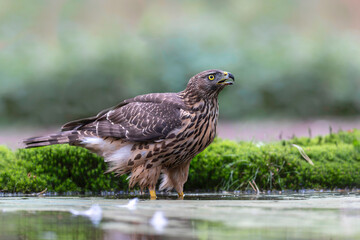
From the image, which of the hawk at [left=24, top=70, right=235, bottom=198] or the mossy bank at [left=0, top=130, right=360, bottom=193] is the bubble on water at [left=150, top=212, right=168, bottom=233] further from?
the mossy bank at [left=0, top=130, right=360, bottom=193]

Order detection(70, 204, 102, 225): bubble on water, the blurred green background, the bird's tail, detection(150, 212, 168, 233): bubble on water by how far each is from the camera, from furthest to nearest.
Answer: the blurred green background < the bird's tail < detection(70, 204, 102, 225): bubble on water < detection(150, 212, 168, 233): bubble on water

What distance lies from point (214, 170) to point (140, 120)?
114 centimetres

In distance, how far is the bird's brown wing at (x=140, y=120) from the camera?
21.2 feet

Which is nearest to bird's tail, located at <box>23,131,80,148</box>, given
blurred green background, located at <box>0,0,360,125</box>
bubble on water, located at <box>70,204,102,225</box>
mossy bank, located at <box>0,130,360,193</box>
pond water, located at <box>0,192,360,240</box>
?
mossy bank, located at <box>0,130,360,193</box>

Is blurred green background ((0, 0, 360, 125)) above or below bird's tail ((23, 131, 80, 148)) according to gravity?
above

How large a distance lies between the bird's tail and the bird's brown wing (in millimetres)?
214

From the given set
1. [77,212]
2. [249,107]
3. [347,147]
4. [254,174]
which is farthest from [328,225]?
[249,107]

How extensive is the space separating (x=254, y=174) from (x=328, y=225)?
334 cm

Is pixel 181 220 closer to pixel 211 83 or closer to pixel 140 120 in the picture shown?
pixel 140 120

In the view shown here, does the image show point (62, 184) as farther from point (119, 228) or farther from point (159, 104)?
point (119, 228)

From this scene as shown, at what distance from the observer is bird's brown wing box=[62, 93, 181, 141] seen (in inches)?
254

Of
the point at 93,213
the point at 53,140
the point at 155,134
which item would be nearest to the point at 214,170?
the point at 155,134

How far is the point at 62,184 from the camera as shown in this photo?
6.73 m

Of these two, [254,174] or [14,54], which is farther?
[14,54]
